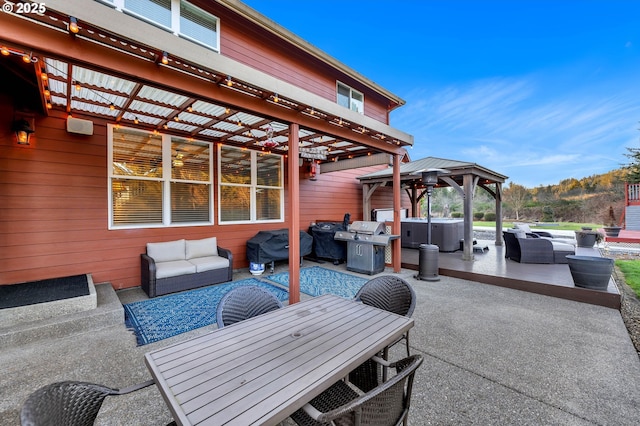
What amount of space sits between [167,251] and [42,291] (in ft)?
5.66

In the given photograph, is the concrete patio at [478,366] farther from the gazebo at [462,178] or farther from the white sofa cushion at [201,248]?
the gazebo at [462,178]

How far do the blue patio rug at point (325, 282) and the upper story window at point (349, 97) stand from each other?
4963mm

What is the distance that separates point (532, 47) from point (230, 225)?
59.2ft

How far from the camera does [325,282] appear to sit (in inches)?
208

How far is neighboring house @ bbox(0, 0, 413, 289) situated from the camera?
2.31m

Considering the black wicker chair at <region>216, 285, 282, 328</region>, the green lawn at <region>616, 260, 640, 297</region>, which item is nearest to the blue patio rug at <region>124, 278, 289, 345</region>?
the black wicker chair at <region>216, 285, 282, 328</region>

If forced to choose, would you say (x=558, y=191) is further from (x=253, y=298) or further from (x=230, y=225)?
(x=253, y=298)

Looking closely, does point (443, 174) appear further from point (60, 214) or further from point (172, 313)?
point (60, 214)

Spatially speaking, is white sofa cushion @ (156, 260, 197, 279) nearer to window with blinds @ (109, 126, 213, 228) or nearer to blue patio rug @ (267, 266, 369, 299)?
window with blinds @ (109, 126, 213, 228)

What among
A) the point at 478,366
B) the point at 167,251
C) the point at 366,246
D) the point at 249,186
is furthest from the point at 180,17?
the point at 478,366

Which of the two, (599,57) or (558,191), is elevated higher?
(599,57)

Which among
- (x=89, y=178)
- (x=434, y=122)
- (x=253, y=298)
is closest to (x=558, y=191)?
(x=434, y=122)

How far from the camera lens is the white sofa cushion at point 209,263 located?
15.7 ft

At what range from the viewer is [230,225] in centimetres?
617
